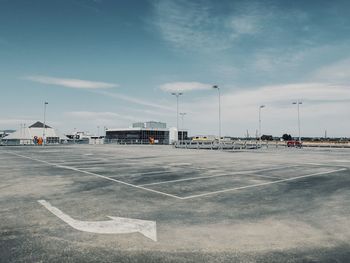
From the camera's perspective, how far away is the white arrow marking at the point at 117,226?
486cm

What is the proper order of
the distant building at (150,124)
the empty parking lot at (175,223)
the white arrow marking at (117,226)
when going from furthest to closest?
the distant building at (150,124) < the white arrow marking at (117,226) < the empty parking lot at (175,223)

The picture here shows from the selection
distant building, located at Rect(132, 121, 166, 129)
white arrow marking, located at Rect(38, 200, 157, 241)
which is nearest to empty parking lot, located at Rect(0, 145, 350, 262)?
white arrow marking, located at Rect(38, 200, 157, 241)

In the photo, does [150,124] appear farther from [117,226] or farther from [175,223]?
[117,226]

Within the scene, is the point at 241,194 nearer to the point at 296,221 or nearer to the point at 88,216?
the point at 296,221

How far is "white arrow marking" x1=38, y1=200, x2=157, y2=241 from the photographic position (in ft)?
15.9

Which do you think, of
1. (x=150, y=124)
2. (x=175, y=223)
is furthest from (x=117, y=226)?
(x=150, y=124)

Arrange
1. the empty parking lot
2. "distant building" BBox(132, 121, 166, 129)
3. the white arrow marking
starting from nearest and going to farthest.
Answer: the empty parking lot
the white arrow marking
"distant building" BBox(132, 121, 166, 129)

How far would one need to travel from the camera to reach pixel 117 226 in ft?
16.9

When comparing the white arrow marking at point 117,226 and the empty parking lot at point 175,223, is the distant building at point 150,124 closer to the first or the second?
the empty parking lot at point 175,223

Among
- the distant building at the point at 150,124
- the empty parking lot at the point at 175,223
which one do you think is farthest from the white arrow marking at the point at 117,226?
the distant building at the point at 150,124

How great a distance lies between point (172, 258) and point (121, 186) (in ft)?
19.6

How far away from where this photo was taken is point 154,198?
7.64 meters

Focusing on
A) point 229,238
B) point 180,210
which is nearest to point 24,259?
point 229,238

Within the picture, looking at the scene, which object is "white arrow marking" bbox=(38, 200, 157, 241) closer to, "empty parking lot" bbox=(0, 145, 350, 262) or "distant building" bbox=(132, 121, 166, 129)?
"empty parking lot" bbox=(0, 145, 350, 262)
